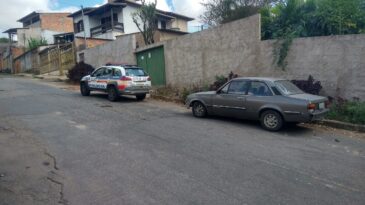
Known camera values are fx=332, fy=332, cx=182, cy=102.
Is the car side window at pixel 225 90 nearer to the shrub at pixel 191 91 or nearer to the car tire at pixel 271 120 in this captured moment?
the car tire at pixel 271 120

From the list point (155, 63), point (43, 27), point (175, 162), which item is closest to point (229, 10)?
point (155, 63)

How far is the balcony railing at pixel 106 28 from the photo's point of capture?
3656cm

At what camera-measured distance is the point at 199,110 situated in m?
10.7

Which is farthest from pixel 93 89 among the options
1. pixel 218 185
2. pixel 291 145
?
pixel 218 185

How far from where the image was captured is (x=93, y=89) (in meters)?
15.4

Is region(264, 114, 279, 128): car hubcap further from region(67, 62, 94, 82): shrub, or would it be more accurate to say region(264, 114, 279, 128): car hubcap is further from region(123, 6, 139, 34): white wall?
region(123, 6, 139, 34): white wall

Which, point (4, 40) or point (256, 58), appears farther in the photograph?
point (4, 40)

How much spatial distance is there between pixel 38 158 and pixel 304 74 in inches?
360

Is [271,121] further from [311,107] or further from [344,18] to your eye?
[344,18]

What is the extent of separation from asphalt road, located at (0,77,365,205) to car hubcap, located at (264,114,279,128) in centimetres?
29

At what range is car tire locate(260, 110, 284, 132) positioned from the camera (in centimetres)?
874

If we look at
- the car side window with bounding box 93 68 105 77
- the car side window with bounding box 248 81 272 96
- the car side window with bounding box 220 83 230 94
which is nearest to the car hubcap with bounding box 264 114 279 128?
the car side window with bounding box 248 81 272 96

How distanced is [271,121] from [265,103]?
512 mm

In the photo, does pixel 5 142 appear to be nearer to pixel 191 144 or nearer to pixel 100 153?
pixel 100 153
